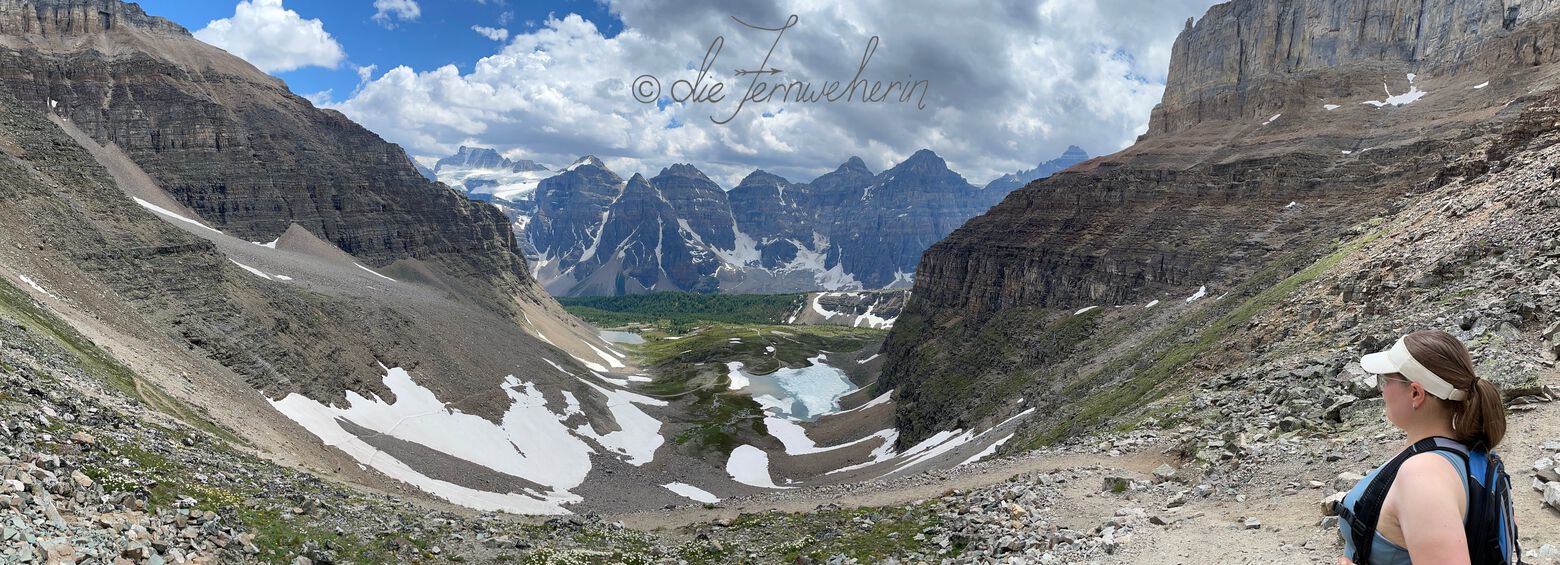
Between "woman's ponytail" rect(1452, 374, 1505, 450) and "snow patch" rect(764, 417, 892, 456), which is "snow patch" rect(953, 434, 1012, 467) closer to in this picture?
"snow patch" rect(764, 417, 892, 456)

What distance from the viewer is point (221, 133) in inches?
5359

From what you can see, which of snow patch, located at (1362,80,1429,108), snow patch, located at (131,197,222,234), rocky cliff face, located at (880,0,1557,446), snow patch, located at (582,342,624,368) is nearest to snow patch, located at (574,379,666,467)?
rocky cliff face, located at (880,0,1557,446)

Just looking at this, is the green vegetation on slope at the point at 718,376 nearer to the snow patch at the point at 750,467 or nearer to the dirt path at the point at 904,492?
the snow patch at the point at 750,467

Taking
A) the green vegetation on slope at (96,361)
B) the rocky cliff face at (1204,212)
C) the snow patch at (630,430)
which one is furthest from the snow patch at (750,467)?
the green vegetation on slope at (96,361)

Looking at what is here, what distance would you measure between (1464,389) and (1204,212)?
89.1 metres

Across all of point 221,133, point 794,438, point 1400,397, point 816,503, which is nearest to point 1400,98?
point 794,438

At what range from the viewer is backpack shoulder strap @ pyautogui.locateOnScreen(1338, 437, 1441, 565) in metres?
4.93

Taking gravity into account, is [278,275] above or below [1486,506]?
below

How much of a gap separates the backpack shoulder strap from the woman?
0.13ft

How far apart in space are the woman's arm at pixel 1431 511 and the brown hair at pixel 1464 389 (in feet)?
0.97

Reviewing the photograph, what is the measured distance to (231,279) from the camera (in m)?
64.1

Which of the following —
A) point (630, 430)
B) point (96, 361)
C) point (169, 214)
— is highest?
point (169, 214)

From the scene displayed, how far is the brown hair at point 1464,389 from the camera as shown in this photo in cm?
461

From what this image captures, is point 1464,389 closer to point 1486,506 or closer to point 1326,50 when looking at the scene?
point 1486,506
